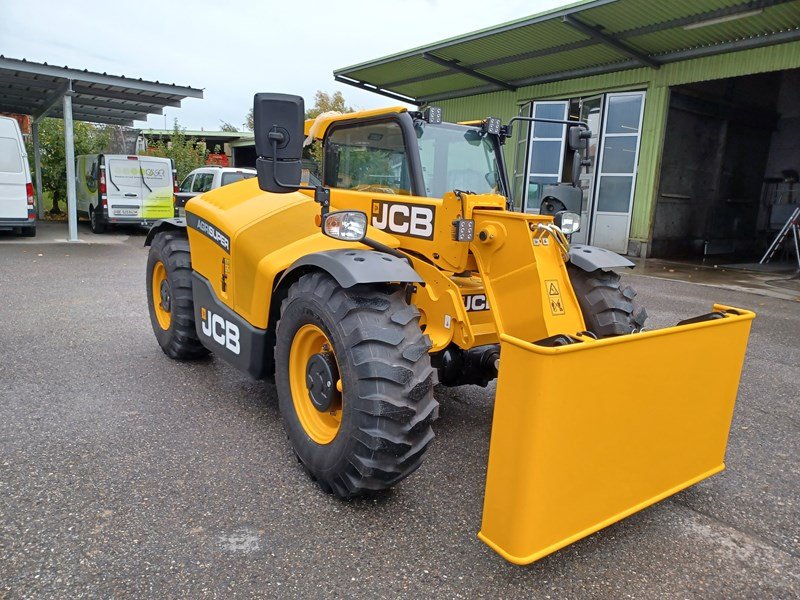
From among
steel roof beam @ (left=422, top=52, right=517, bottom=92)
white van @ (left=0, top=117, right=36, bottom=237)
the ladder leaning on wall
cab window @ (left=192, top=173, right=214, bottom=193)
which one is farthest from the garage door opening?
white van @ (left=0, top=117, right=36, bottom=237)

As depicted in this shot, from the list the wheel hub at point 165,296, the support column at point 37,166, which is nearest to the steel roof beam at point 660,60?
the wheel hub at point 165,296

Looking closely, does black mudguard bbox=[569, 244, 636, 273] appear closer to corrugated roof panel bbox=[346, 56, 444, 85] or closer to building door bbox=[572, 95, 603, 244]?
building door bbox=[572, 95, 603, 244]

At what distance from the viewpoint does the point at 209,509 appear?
285 cm

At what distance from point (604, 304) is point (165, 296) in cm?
365

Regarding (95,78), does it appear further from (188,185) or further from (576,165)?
(576,165)

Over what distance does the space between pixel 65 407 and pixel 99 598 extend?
218 cm

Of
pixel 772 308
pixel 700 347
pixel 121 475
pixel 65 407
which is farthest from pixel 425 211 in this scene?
pixel 772 308

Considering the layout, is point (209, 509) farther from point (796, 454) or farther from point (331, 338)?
point (796, 454)

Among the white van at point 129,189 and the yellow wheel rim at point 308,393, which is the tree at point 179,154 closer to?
the white van at point 129,189

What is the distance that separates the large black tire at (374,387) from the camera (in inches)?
104

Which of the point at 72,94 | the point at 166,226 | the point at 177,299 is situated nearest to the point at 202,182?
the point at 72,94

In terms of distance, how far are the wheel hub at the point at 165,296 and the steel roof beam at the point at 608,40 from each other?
994 cm

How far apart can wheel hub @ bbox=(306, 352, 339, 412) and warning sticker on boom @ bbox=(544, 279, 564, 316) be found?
3.92 feet

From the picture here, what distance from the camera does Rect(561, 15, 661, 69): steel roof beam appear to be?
11.7 metres
